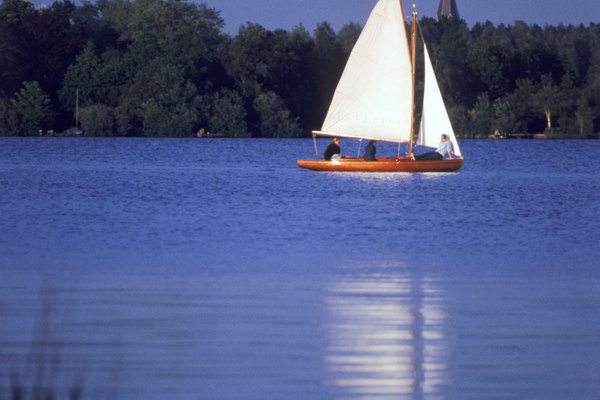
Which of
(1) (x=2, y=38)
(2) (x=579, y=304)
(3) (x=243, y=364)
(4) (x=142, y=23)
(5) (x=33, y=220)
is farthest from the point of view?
(4) (x=142, y=23)

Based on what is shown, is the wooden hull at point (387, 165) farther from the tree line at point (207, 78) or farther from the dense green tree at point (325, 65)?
the dense green tree at point (325, 65)

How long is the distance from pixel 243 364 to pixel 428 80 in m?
33.9

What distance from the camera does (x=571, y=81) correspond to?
114 metres

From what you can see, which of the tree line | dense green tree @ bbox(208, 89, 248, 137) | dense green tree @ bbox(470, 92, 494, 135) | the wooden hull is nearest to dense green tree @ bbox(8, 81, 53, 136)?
the tree line

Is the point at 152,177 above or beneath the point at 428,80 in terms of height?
beneath

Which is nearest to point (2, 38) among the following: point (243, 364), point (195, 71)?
point (195, 71)

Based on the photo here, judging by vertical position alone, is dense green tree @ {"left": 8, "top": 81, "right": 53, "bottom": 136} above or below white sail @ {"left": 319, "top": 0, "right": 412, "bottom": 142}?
below

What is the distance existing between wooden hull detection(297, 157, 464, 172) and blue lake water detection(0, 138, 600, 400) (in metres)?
7.89

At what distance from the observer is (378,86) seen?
44.3 metres

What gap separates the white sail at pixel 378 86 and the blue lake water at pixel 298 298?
11986 mm

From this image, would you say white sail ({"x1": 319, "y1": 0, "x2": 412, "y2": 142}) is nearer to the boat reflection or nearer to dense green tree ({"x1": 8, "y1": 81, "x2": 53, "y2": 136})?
the boat reflection

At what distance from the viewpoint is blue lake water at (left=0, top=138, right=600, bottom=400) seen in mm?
10352

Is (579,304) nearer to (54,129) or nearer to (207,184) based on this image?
(207,184)

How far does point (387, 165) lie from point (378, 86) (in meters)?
4.50
